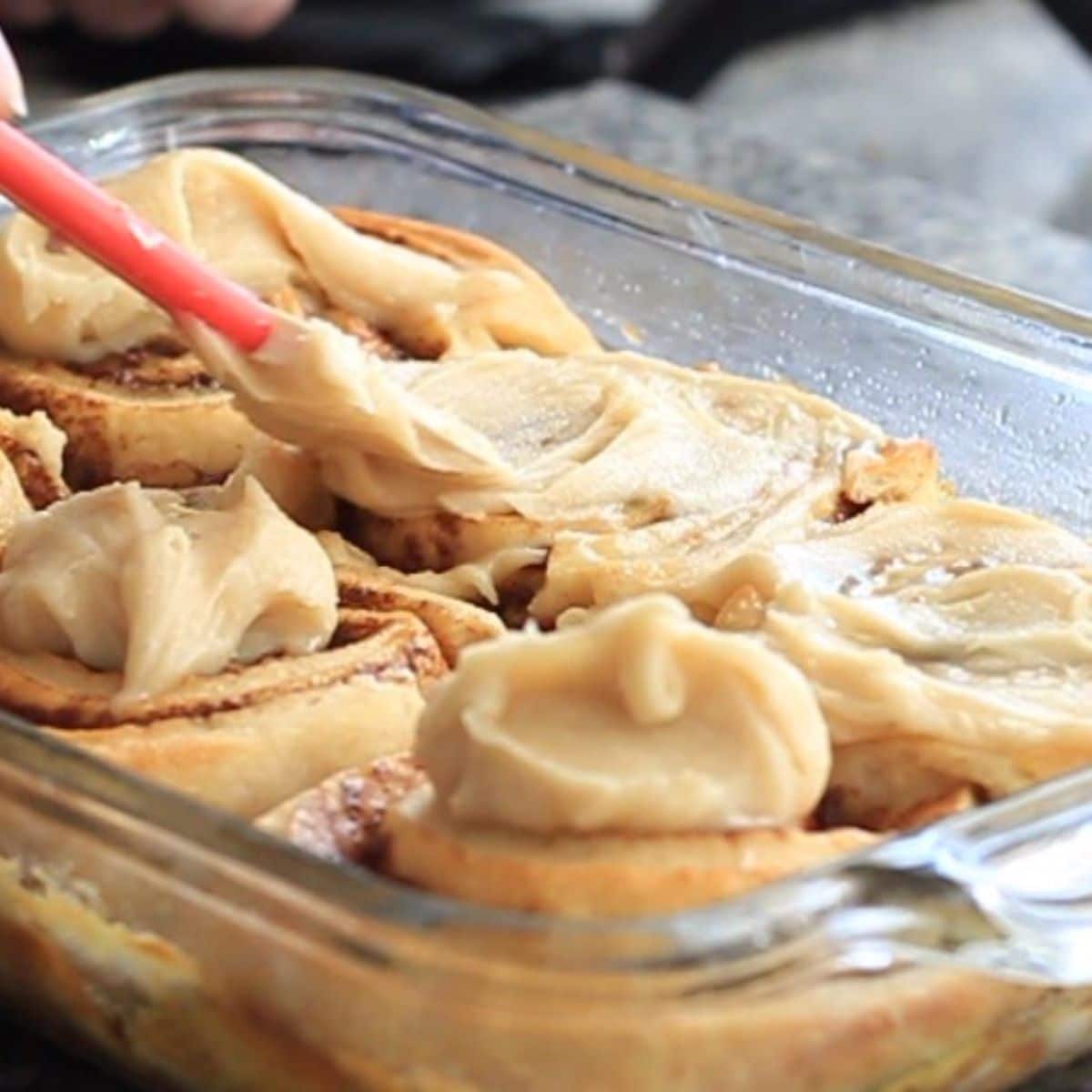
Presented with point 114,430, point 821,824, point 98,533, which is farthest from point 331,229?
point 821,824

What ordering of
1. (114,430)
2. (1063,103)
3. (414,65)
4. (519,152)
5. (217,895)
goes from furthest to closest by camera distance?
1. (1063,103)
2. (414,65)
3. (519,152)
4. (114,430)
5. (217,895)

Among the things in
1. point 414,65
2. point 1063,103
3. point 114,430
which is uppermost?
point 114,430

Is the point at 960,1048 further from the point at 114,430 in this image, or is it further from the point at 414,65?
the point at 414,65

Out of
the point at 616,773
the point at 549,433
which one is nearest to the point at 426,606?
the point at 549,433

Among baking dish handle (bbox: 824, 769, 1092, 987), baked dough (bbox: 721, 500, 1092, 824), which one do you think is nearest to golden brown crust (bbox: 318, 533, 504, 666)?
baked dough (bbox: 721, 500, 1092, 824)

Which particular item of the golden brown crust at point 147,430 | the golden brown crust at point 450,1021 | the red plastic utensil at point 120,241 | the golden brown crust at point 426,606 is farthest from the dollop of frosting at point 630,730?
the golden brown crust at point 147,430

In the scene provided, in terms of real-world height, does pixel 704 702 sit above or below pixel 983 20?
above

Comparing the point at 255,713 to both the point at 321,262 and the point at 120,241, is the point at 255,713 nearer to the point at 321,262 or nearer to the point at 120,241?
the point at 120,241

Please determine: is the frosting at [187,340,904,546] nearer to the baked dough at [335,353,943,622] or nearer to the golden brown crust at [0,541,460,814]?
the baked dough at [335,353,943,622]
